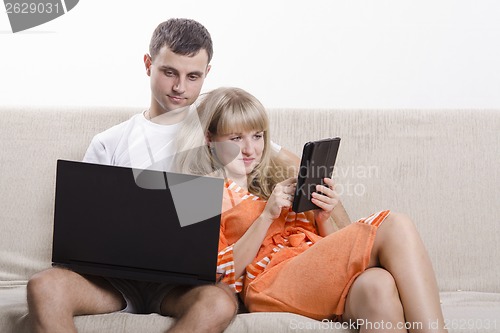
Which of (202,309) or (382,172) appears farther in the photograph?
(382,172)

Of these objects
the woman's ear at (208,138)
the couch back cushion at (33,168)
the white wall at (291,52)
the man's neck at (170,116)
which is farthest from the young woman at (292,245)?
the white wall at (291,52)

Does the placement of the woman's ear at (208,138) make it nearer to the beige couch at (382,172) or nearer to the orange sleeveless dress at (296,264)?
the orange sleeveless dress at (296,264)

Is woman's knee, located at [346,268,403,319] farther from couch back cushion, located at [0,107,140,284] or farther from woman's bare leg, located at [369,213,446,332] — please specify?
couch back cushion, located at [0,107,140,284]

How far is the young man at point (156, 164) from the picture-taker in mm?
1540

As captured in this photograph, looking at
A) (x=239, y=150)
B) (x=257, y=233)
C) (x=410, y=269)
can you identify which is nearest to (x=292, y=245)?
(x=257, y=233)

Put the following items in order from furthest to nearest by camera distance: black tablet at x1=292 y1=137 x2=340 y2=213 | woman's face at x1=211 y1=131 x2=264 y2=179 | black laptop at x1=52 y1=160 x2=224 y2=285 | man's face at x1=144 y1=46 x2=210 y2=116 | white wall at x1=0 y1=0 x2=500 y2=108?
white wall at x1=0 y1=0 x2=500 y2=108 < man's face at x1=144 y1=46 x2=210 y2=116 < woman's face at x1=211 y1=131 x2=264 y2=179 < black tablet at x1=292 y1=137 x2=340 y2=213 < black laptop at x1=52 y1=160 x2=224 y2=285

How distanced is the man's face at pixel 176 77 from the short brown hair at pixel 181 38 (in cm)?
2

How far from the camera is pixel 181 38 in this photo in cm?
204

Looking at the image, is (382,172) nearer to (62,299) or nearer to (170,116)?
(170,116)

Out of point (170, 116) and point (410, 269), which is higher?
point (170, 116)

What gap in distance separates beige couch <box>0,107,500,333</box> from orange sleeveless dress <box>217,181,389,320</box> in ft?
1.33

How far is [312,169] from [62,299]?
2.15 ft

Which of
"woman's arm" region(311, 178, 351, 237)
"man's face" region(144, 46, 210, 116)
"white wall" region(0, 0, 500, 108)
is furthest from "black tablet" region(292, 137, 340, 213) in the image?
"white wall" region(0, 0, 500, 108)

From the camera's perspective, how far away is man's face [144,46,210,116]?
6.63ft
